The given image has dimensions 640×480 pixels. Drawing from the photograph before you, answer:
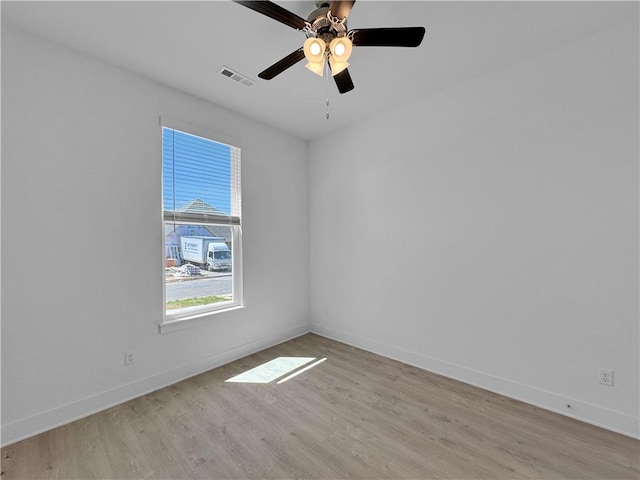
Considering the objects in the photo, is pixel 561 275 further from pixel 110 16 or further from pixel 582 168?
pixel 110 16

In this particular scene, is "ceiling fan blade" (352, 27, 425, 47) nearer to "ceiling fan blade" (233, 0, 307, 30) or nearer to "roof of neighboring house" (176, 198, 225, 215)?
"ceiling fan blade" (233, 0, 307, 30)

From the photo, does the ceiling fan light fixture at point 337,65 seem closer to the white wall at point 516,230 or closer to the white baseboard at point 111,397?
the white wall at point 516,230

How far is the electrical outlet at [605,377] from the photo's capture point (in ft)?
6.46

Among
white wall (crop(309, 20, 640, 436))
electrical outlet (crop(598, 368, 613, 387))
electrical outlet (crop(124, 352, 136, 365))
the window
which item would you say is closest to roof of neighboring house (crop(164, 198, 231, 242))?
the window

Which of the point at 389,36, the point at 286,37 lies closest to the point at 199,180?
the point at 286,37

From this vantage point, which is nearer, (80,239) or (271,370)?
(80,239)

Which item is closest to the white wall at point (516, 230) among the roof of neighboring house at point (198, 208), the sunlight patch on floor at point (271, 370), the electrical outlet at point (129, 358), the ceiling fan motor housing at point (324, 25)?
the sunlight patch on floor at point (271, 370)

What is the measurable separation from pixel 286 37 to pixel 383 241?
7.05ft

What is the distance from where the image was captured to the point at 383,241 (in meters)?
3.24

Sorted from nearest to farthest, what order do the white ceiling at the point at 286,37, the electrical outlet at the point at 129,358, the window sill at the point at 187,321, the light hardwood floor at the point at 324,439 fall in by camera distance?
the light hardwood floor at the point at 324,439 < the white ceiling at the point at 286,37 < the electrical outlet at the point at 129,358 < the window sill at the point at 187,321

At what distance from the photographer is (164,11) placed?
5.91 feet

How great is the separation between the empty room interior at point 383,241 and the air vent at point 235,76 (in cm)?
2

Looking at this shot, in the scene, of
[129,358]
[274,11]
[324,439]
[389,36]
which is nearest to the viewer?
[274,11]

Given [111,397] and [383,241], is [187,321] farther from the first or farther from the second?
[383,241]
